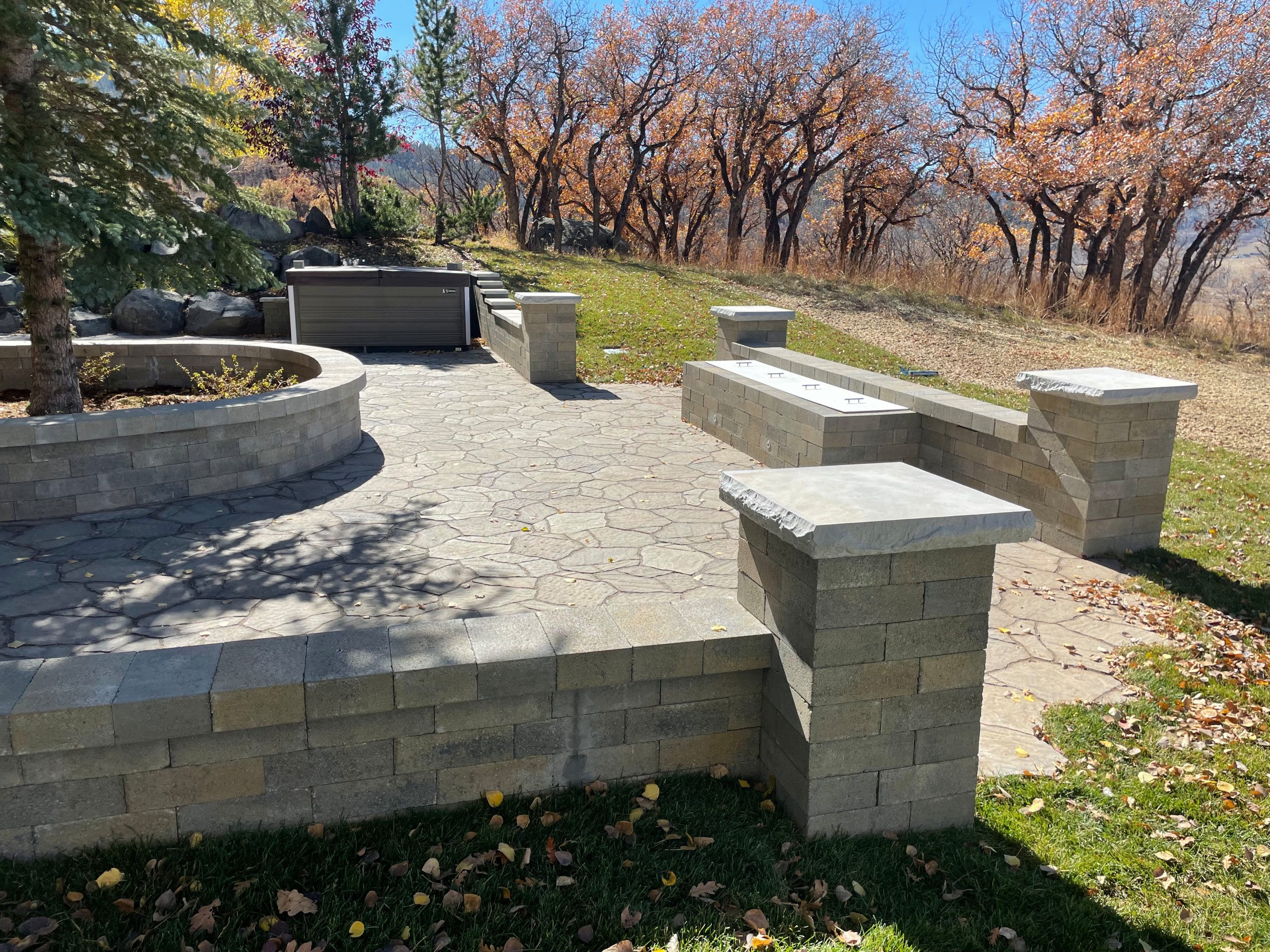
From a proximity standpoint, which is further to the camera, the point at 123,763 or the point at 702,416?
the point at 702,416

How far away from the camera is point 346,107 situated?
18.6 m

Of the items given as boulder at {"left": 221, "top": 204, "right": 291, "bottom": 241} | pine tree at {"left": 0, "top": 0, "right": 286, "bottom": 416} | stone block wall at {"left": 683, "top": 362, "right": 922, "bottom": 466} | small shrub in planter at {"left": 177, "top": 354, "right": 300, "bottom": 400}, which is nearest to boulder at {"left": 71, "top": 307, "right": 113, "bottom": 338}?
boulder at {"left": 221, "top": 204, "right": 291, "bottom": 241}

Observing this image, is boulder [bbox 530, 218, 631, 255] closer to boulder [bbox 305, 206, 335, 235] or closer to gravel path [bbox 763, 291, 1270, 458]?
boulder [bbox 305, 206, 335, 235]

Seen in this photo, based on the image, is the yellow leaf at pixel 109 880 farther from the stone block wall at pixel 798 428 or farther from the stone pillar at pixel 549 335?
the stone pillar at pixel 549 335

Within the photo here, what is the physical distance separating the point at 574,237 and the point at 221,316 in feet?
46.8

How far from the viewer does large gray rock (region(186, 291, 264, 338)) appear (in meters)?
13.3

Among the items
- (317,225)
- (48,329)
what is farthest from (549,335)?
(317,225)

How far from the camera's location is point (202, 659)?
106 inches

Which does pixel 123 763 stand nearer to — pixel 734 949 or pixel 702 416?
pixel 734 949

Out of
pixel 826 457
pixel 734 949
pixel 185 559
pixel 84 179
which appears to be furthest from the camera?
pixel 826 457

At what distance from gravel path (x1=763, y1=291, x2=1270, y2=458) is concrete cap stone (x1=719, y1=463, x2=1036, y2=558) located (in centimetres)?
857

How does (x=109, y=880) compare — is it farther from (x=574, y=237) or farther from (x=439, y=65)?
(x=574, y=237)

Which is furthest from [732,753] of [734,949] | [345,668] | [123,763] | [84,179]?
[84,179]

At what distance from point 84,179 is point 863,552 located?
6248 millimetres
